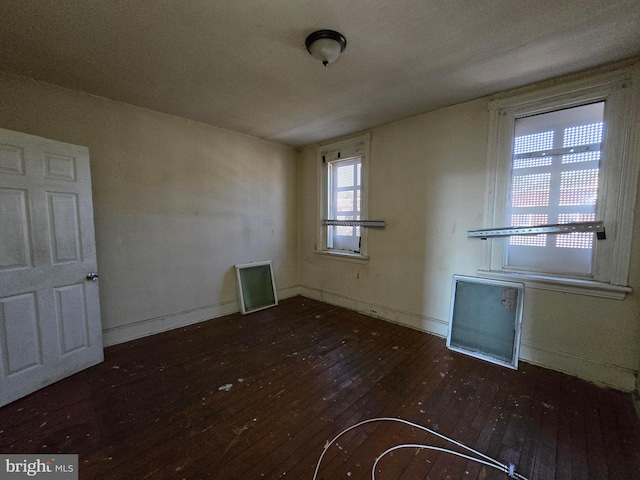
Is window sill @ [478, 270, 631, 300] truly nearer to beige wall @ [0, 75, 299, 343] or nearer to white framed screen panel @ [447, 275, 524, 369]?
white framed screen panel @ [447, 275, 524, 369]

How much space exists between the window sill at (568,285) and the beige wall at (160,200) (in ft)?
10.9

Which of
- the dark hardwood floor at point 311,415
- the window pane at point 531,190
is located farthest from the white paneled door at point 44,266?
the window pane at point 531,190

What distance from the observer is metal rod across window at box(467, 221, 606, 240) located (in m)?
2.21

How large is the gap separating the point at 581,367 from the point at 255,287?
3.80 metres

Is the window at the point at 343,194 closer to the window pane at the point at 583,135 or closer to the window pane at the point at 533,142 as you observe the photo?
the window pane at the point at 533,142

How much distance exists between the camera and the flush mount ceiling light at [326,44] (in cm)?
178

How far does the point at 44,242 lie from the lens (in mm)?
2199

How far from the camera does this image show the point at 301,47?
1.94 m

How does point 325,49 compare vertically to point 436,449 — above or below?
above

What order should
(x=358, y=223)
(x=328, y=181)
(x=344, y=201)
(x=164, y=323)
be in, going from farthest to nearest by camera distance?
1. (x=328, y=181)
2. (x=344, y=201)
3. (x=358, y=223)
4. (x=164, y=323)

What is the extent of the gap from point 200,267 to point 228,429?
90.5 inches

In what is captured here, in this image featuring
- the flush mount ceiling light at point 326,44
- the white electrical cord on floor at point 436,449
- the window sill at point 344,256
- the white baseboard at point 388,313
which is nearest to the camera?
the white electrical cord on floor at point 436,449

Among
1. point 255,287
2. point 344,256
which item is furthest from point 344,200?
point 255,287

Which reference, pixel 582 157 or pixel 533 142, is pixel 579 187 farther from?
pixel 533 142
